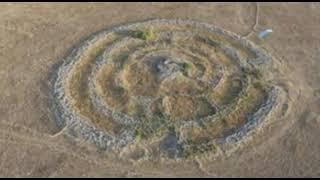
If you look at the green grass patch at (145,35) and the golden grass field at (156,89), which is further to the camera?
the green grass patch at (145,35)

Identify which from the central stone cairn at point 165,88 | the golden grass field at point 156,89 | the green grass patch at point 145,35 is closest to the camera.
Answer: the golden grass field at point 156,89

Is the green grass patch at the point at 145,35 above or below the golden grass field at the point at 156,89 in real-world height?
above

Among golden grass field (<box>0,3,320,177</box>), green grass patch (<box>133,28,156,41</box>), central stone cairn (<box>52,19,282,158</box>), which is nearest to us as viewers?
golden grass field (<box>0,3,320,177</box>)

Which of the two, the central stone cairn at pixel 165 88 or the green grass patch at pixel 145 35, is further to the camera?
the green grass patch at pixel 145 35

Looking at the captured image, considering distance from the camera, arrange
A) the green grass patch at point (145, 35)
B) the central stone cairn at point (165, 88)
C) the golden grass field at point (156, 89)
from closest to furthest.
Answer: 1. the golden grass field at point (156, 89)
2. the central stone cairn at point (165, 88)
3. the green grass patch at point (145, 35)

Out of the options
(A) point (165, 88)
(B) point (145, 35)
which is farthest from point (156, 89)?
(B) point (145, 35)

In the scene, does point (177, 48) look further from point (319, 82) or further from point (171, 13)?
point (319, 82)
